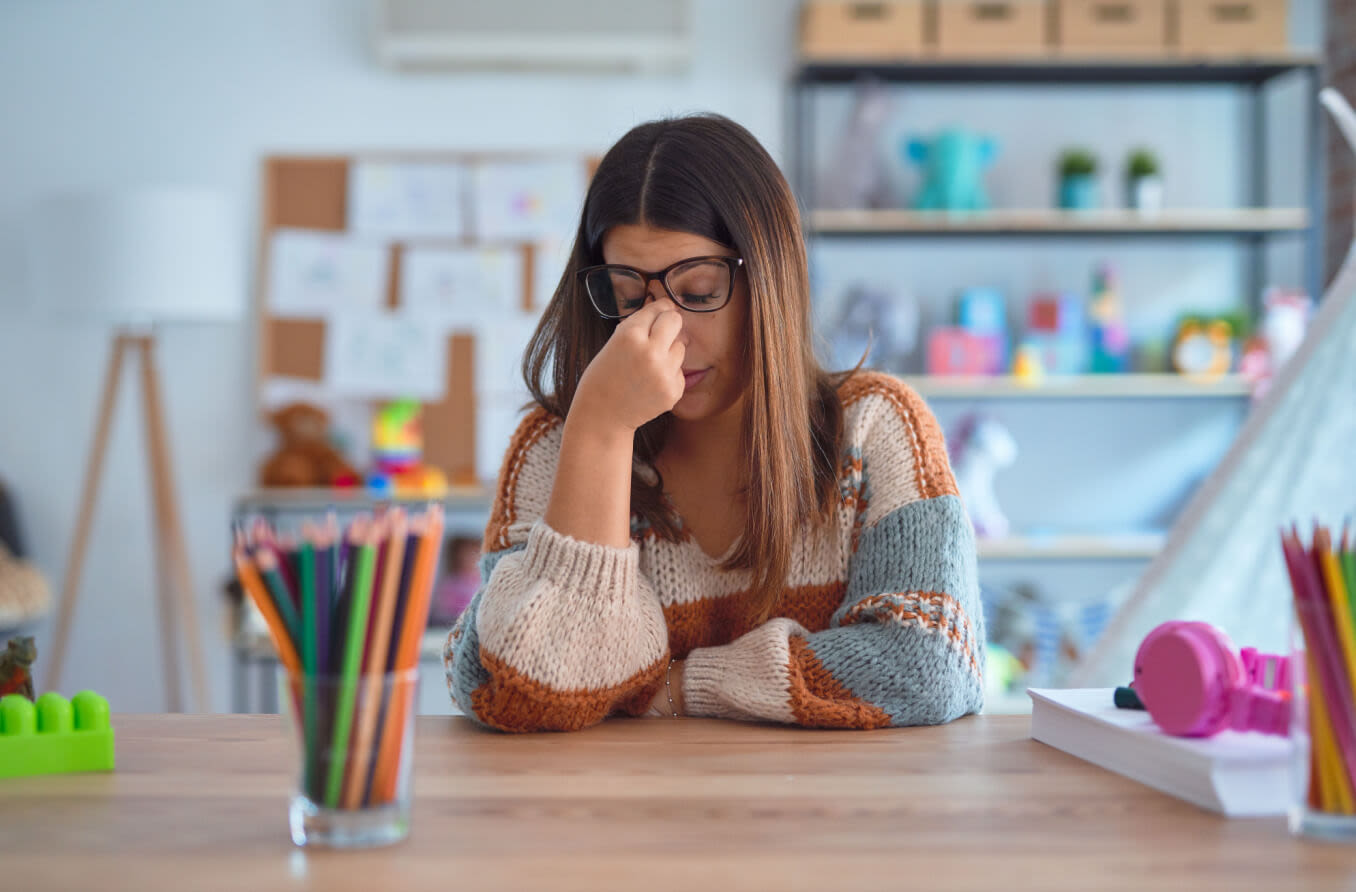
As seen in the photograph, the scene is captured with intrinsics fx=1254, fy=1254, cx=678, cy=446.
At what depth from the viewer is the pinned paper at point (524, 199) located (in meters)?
3.27

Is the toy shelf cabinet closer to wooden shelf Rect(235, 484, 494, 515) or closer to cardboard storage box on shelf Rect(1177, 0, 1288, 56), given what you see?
cardboard storage box on shelf Rect(1177, 0, 1288, 56)

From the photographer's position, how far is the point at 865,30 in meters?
3.01

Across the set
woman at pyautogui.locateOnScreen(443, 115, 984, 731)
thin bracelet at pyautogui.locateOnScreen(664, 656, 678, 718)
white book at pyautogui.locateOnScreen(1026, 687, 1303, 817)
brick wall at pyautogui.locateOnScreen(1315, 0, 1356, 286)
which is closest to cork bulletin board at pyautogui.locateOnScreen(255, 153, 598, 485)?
brick wall at pyautogui.locateOnScreen(1315, 0, 1356, 286)

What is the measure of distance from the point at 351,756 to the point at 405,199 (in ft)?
9.21

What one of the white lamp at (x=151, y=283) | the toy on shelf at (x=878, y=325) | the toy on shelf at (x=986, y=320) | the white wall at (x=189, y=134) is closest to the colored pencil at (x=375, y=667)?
the white lamp at (x=151, y=283)

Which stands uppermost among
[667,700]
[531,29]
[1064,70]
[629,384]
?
[531,29]

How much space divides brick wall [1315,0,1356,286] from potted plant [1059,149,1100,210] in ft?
1.98

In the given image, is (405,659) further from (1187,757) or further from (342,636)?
(1187,757)

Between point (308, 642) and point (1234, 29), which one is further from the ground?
point (1234, 29)

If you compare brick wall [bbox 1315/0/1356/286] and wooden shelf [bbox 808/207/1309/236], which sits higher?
brick wall [bbox 1315/0/1356/286]

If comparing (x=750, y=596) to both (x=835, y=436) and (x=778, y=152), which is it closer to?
(x=835, y=436)

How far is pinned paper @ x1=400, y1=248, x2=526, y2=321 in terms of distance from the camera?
3.27m

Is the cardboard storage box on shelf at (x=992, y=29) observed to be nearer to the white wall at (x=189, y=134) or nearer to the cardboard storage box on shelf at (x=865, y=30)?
the cardboard storage box on shelf at (x=865, y=30)

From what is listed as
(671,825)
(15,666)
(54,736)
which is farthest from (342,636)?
(15,666)
